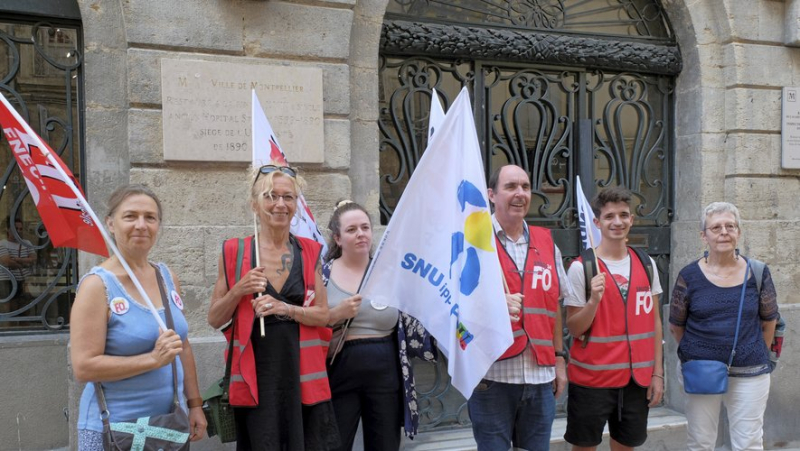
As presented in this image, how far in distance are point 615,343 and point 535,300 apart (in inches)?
23.7

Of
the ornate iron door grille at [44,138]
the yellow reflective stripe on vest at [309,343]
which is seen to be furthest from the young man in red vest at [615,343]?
the ornate iron door grille at [44,138]

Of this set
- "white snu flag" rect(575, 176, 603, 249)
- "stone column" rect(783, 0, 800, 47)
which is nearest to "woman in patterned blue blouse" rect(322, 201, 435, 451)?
"white snu flag" rect(575, 176, 603, 249)

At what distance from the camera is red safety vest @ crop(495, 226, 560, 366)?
133 inches

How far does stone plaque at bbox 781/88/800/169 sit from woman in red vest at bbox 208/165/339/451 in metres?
4.79

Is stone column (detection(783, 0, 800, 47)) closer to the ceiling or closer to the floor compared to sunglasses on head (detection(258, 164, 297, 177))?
closer to the ceiling

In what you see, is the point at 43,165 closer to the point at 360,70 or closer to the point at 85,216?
the point at 85,216

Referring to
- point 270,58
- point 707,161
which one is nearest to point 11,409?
point 270,58

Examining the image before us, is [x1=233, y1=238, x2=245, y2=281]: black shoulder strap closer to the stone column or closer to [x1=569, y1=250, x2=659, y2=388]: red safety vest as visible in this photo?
[x1=569, y1=250, x2=659, y2=388]: red safety vest

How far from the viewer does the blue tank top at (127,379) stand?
262cm

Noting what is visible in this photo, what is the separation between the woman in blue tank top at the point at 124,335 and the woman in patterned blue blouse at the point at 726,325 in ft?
9.48

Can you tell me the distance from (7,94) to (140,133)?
1034mm

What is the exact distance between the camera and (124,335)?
8.62 feet

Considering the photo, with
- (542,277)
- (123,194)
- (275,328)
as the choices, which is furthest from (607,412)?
(123,194)

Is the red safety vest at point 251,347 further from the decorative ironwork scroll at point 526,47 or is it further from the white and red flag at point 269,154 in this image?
the decorative ironwork scroll at point 526,47
